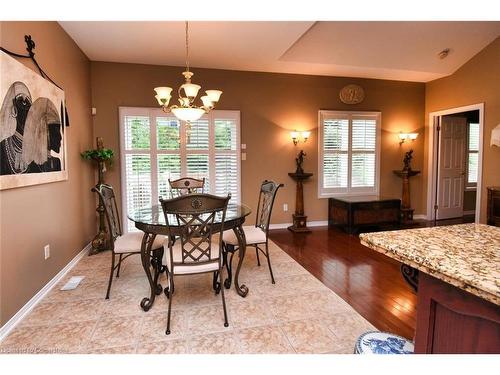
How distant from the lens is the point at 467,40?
432 cm

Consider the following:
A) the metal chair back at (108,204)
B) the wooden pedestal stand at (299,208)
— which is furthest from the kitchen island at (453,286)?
the wooden pedestal stand at (299,208)

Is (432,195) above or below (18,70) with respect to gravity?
below

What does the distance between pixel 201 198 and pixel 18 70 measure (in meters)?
1.74

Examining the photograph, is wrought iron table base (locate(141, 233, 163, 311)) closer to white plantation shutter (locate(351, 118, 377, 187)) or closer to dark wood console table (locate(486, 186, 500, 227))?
white plantation shutter (locate(351, 118, 377, 187))

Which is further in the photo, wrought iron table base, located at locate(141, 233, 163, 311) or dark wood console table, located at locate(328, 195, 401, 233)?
dark wood console table, located at locate(328, 195, 401, 233)

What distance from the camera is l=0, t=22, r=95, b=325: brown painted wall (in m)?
2.13

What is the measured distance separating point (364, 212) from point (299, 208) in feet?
3.54

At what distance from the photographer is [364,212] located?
4809mm

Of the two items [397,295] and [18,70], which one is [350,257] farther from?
[18,70]

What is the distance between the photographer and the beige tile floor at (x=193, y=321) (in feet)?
6.27

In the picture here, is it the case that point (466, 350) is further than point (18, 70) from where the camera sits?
No

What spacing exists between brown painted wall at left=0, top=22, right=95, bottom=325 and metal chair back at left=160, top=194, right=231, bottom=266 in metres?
1.20

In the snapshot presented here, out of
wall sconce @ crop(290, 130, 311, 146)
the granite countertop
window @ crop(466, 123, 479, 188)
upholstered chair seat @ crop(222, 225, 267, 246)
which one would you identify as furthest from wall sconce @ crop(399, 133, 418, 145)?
the granite countertop
